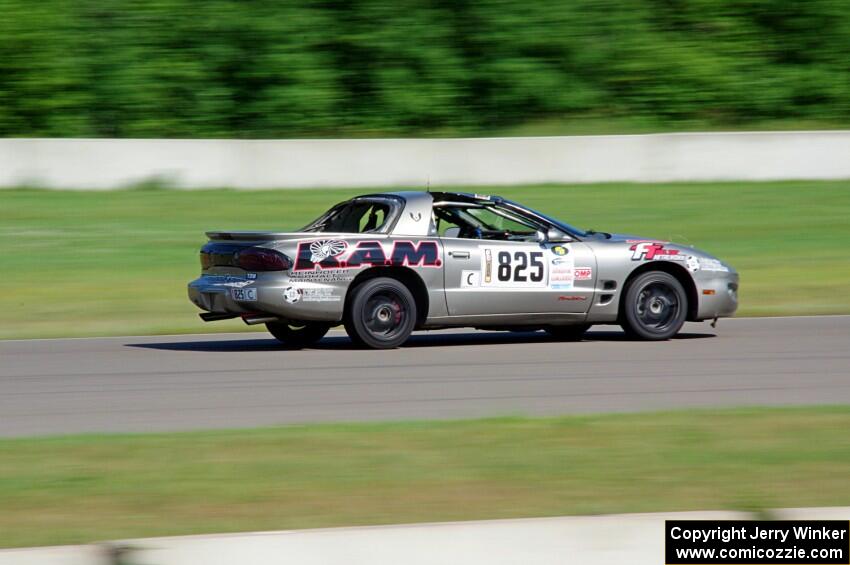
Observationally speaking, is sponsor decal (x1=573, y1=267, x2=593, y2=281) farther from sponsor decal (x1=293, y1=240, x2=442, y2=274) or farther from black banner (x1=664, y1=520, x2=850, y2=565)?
black banner (x1=664, y1=520, x2=850, y2=565)

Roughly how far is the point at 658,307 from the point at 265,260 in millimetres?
3869

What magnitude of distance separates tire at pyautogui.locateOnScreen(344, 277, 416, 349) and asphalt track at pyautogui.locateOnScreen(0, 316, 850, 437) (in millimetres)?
168

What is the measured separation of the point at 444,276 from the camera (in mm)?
11750

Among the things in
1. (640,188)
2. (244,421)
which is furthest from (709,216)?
(244,421)

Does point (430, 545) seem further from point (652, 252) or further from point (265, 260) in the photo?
point (652, 252)

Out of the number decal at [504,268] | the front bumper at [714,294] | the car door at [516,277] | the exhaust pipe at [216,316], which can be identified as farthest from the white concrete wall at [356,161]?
the exhaust pipe at [216,316]

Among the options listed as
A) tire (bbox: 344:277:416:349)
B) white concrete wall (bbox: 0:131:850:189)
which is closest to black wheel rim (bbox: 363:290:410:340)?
tire (bbox: 344:277:416:349)

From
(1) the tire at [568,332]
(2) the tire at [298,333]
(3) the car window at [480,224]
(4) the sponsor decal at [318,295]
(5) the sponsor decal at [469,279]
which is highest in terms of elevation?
(3) the car window at [480,224]

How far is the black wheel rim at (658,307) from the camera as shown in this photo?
1246 centimetres

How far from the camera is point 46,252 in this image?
728 inches

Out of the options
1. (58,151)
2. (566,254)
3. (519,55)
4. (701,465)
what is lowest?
(701,465)

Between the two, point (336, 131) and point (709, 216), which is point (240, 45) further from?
point (709, 216)

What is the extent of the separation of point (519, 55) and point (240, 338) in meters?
15.0

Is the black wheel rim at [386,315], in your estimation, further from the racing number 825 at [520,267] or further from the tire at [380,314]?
the racing number 825 at [520,267]
